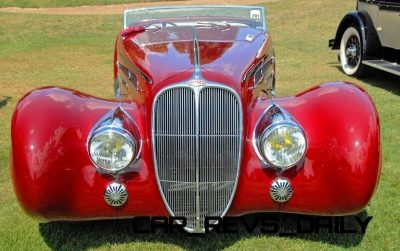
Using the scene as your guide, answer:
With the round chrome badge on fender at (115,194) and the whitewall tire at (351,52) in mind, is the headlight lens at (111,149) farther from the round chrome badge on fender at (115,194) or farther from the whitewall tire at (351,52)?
the whitewall tire at (351,52)

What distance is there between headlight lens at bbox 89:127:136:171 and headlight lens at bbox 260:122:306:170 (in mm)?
821

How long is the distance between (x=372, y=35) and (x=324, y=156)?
19.0ft

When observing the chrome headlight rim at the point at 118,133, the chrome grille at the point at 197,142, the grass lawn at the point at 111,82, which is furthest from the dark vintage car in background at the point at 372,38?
the chrome headlight rim at the point at 118,133

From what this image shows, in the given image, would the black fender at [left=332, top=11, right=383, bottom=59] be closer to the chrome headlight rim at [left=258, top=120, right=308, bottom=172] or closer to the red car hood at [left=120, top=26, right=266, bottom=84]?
the red car hood at [left=120, top=26, right=266, bottom=84]

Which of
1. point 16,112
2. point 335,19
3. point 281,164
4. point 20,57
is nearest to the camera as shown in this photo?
point 281,164

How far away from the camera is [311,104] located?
3498 millimetres

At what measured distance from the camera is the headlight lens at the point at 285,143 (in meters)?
3.16

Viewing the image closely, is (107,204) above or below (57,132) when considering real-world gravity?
below

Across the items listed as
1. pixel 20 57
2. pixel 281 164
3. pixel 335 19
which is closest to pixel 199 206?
pixel 281 164

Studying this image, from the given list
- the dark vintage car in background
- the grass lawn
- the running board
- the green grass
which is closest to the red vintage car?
the grass lawn

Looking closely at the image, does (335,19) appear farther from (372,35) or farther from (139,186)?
(139,186)

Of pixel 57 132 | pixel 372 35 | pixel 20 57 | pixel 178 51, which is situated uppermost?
pixel 178 51

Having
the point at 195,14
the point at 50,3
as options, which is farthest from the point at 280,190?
the point at 50,3

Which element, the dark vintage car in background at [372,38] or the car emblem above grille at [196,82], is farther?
the dark vintage car in background at [372,38]
